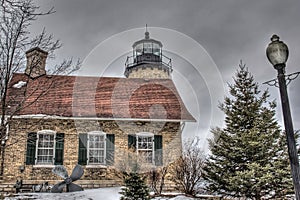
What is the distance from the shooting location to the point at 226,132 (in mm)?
10148

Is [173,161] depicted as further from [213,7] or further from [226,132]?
[213,7]

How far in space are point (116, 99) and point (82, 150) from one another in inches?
129

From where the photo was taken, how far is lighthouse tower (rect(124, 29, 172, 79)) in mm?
23750

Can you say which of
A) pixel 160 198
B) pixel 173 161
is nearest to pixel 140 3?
pixel 160 198

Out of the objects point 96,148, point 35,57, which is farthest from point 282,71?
point 96,148

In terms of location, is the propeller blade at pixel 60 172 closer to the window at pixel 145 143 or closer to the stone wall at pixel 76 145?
the stone wall at pixel 76 145

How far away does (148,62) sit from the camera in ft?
78.5

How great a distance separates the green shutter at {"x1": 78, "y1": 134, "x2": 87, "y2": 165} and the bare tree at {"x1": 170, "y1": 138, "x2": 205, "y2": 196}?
4.32 m

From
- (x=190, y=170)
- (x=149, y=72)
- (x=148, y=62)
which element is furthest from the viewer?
(x=148, y=62)

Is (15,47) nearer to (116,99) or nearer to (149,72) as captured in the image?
(116,99)

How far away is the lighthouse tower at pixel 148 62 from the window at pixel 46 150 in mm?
11016

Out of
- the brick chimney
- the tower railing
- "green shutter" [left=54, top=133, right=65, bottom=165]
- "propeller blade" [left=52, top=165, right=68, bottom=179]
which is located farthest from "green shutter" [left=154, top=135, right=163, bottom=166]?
the tower railing

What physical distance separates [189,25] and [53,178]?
8559 mm

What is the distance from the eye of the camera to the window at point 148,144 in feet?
45.6
